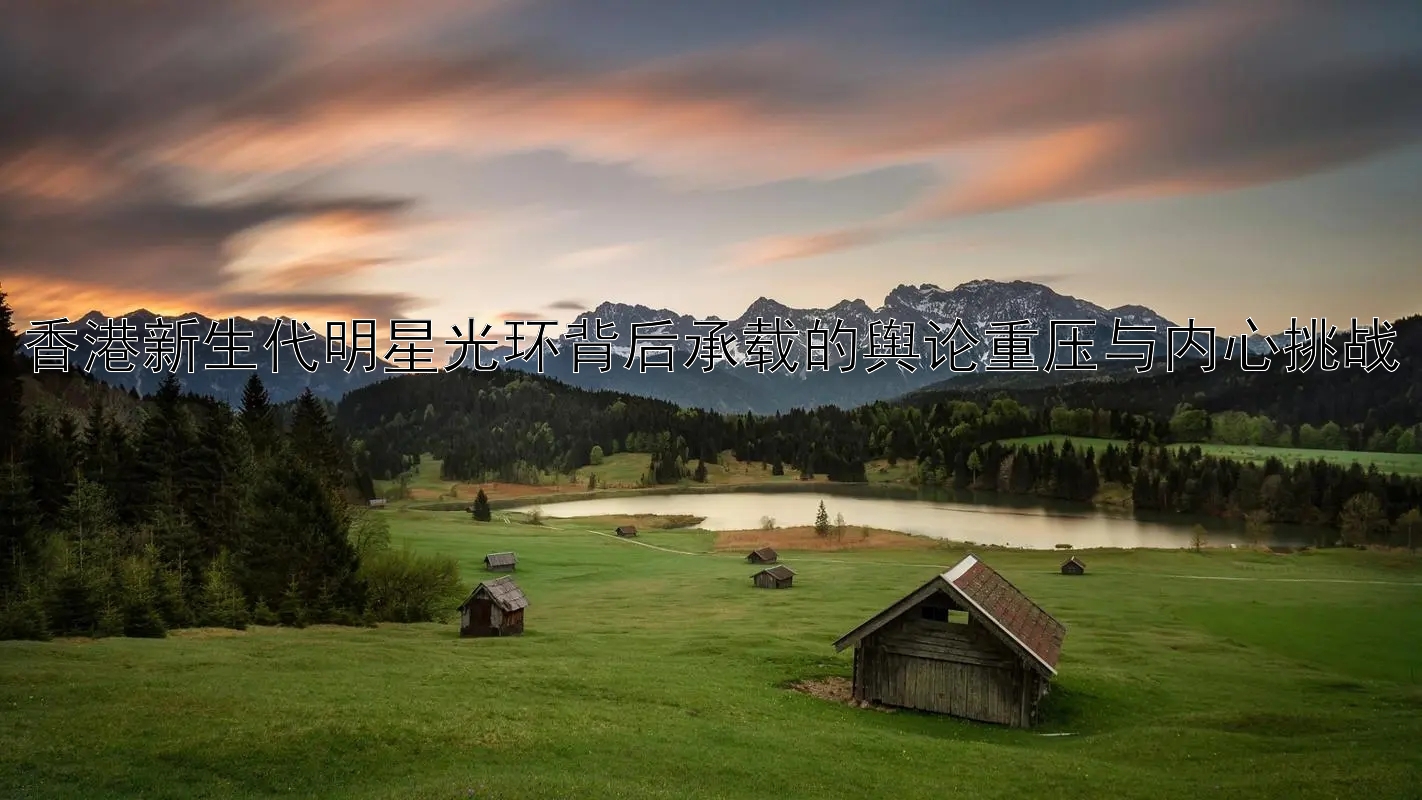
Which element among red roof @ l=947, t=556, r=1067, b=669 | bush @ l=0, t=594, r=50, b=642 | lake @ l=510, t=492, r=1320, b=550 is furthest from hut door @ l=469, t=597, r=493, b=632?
lake @ l=510, t=492, r=1320, b=550

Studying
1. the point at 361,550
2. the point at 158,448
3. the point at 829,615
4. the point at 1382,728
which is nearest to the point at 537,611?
the point at 361,550

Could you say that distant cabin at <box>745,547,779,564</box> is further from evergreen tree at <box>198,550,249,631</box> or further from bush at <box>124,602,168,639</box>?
bush at <box>124,602,168,639</box>

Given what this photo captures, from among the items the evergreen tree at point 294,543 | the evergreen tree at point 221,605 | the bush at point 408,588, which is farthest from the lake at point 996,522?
the evergreen tree at point 221,605

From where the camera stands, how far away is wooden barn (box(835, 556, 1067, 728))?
33250mm

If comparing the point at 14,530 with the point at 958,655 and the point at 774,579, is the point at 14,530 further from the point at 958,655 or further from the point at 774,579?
the point at 958,655

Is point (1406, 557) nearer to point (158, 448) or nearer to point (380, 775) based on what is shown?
point (380, 775)

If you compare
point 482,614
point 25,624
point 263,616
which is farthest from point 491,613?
point 25,624

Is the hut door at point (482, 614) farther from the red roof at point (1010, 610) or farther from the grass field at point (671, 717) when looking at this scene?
the red roof at point (1010, 610)

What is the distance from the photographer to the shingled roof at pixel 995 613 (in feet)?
108

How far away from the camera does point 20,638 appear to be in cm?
3762

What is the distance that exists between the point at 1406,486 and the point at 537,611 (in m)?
184

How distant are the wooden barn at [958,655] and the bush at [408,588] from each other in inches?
1420

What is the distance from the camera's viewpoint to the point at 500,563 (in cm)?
8575

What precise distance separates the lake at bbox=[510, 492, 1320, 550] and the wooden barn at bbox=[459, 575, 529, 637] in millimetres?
90327
